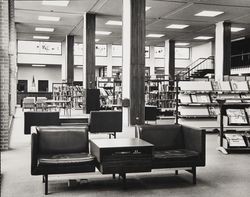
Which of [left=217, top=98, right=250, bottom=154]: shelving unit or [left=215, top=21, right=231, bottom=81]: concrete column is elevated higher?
[left=215, top=21, right=231, bottom=81]: concrete column

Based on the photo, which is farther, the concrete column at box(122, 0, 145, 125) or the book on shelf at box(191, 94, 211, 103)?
the concrete column at box(122, 0, 145, 125)

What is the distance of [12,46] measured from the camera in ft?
26.7

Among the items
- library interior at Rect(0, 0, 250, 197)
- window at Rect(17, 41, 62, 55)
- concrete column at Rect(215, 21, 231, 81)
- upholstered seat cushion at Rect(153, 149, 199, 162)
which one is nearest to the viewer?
library interior at Rect(0, 0, 250, 197)

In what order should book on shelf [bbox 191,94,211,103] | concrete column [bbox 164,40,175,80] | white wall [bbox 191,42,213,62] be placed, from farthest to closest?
1. white wall [bbox 191,42,213,62]
2. concrete column [bbox 164,40,175,80]
3. book on shelf [bbox 191,94,211,103]

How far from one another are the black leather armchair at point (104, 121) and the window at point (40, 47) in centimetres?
1764

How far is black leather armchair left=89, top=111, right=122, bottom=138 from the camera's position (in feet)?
26.6

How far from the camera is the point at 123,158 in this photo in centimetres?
435

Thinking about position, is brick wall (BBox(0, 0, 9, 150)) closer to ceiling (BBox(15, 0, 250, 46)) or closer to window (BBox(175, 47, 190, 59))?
ceiling (BBox(15, 0, 250, 46))

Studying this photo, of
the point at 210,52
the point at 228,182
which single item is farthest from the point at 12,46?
the point at 210,52

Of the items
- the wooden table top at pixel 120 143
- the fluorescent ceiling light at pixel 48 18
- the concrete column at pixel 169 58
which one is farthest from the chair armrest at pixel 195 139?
the concrete column at pixel 169 58

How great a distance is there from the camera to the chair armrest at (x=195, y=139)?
486cm

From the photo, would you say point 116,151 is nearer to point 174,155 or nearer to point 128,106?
point 174,155

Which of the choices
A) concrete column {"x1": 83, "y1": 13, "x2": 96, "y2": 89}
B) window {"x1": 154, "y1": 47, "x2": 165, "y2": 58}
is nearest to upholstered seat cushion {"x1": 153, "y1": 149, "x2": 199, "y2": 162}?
concrete column {"x1": 83, "y1": 13, "x2": 96, "y2": 89}

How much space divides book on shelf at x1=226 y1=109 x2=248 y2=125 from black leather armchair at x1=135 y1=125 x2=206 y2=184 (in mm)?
2706
